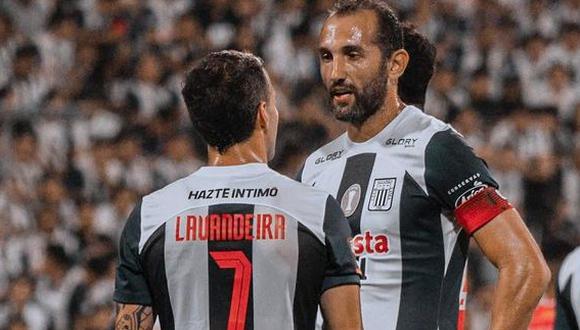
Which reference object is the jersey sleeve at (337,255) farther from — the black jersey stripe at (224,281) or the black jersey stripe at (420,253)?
the black jersey stripe at (420,253)

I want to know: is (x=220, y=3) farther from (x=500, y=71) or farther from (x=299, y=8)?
(x=500, y=71)

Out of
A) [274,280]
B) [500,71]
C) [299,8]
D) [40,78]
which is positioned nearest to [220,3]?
[299,8]

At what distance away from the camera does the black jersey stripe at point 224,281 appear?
11.1 feet

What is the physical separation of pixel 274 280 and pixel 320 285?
128 mm

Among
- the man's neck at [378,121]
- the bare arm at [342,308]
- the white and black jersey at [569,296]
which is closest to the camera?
the bare arm at [342,308]

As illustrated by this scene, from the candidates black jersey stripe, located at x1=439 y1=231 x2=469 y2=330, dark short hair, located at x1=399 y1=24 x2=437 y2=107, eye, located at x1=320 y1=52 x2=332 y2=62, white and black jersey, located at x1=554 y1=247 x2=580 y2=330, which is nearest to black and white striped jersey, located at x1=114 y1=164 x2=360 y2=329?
black jersey stripe, located at x1=439 y1=231 x2=469 y2=330

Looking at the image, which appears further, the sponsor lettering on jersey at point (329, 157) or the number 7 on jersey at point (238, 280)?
the sponsor lettering on jersey at point (329, 157)

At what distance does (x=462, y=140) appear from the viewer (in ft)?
12.9

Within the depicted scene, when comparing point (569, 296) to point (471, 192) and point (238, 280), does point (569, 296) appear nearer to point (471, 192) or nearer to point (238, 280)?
point (471, 192)

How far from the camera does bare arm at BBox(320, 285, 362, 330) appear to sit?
131 inches

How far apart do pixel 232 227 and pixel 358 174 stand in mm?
855

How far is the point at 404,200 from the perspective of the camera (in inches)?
156

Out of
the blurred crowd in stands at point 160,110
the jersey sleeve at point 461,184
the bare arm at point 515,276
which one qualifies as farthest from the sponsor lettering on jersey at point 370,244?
the blurred crowd in stands at point 160,110

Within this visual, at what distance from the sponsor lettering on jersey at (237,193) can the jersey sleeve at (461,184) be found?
0.67m
